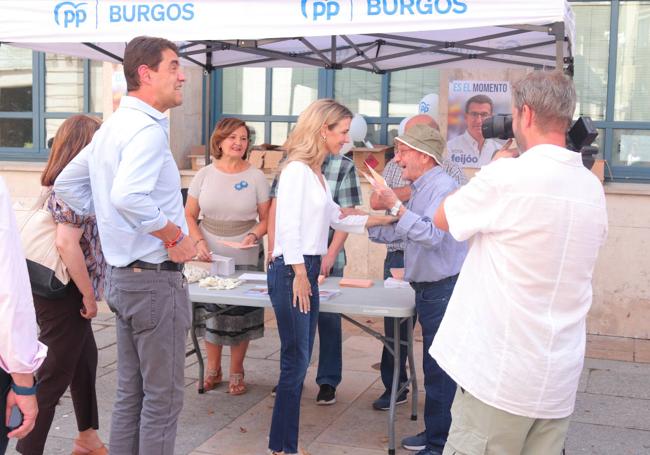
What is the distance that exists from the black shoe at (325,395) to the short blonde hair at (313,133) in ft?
5.98

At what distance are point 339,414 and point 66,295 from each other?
1990mm

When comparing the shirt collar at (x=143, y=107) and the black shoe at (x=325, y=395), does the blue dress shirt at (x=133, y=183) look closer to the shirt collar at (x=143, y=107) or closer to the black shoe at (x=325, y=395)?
the shirt collar at (x=143, y=107)

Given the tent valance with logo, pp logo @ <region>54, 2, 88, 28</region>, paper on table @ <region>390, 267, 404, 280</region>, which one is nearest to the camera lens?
the tent valance with logo

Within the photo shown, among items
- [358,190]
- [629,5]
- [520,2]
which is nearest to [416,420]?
[358,190]

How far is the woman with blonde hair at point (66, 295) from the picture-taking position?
403 cm

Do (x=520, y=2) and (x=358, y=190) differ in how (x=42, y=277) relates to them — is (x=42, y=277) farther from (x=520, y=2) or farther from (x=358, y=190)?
(x=520, y=2)

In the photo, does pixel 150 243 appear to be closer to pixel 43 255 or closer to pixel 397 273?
pixel 43 255

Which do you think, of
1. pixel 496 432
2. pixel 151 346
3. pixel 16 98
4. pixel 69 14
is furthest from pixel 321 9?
pixel 16 98

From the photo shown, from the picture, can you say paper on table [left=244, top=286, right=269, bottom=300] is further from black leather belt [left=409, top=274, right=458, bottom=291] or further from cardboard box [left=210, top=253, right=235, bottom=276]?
black leather belt [left=409, top=274, right=458, bottom=291]

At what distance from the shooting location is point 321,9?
4848 millimetres

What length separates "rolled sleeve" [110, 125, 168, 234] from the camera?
325 centimetres

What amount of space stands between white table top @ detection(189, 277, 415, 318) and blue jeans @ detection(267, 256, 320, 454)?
0.35 meters

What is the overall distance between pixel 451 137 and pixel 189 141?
2810 millimetres

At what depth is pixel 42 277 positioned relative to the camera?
13.0 ft
